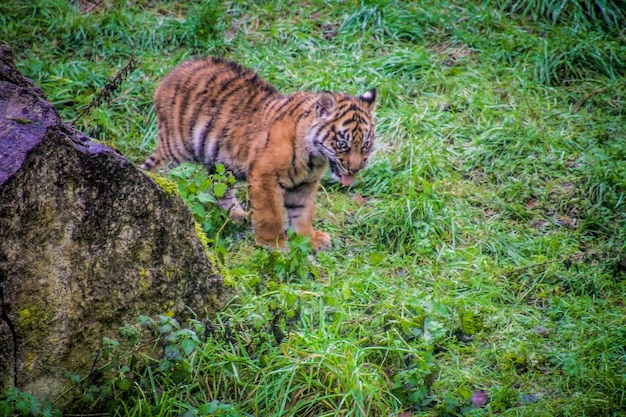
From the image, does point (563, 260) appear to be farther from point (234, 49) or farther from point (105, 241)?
point (234, 49)

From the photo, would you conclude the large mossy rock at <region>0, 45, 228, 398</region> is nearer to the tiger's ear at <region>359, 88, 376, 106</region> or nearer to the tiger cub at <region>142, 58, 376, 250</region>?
the tiger cub at <region>142, 58, 376, 250</region>

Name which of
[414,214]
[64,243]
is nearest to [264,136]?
[414,214]

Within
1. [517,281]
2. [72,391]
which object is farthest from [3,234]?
[517,281]

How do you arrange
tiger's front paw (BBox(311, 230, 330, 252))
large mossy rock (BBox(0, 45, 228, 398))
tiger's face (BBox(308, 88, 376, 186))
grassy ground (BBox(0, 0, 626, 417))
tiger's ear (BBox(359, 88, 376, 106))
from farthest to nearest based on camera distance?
tiger's ear (BBox(359, 88, 376, 106)), tiger's front paw (BBox(311, 230, 330, 252)), tiger's face (BBox(308, 88, 376, 186)), grassy ground (BBox(0, 0, 626, 417)), large mossy rock (BBox(0, 45, 228, 398))

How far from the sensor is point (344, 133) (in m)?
5.43

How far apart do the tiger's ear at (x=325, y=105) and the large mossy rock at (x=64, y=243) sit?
6.73ft

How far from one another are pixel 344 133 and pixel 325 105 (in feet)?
0.80

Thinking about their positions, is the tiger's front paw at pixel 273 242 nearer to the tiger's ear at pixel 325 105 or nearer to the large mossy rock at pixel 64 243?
the tiger's ear at pixel 325 105

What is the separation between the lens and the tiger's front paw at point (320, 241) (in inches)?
219

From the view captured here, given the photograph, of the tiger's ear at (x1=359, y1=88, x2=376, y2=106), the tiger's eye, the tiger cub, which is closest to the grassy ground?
the tiger cub

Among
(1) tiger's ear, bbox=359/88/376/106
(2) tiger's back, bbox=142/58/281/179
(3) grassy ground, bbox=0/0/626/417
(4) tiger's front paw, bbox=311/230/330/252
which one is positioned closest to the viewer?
(3) grassy ground, bbox=0/0/626/417

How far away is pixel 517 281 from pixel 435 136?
194cm

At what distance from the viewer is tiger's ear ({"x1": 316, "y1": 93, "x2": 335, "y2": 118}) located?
5430mm

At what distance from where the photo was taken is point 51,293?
124 inches
